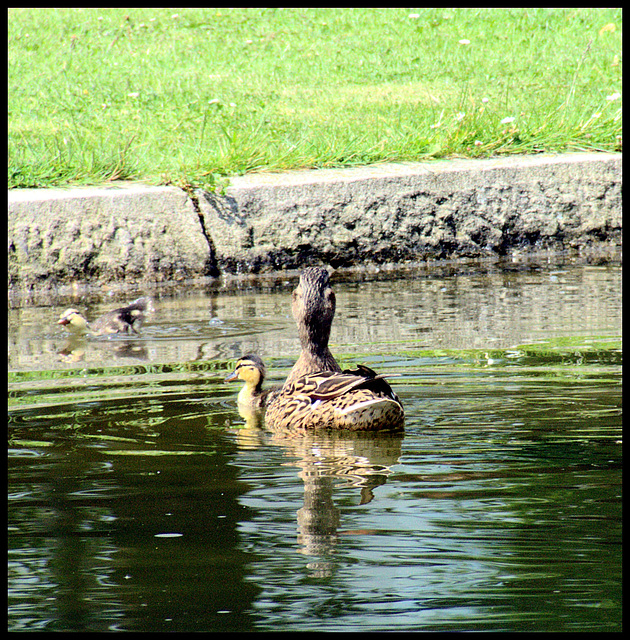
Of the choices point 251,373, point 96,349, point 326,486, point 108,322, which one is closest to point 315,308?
point 251,373

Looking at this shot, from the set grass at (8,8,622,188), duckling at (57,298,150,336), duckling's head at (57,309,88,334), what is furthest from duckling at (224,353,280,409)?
grass at (8,8,622,188)

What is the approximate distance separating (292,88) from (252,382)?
6.92m

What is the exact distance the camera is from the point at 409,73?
1222 centimetres

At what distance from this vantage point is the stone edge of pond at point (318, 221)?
824cm

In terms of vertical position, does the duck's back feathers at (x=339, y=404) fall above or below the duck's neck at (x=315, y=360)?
below

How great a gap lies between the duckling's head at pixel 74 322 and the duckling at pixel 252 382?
1809 millimetres

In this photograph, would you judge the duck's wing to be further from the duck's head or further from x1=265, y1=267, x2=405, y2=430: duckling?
the duck's head

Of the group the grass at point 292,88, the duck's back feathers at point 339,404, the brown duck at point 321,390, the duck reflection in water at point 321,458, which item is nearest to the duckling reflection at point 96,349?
the duck reflection in water at point 321,458

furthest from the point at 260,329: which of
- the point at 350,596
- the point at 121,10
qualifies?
the point at 121,10

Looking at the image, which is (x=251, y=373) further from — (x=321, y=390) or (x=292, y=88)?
(x=292, y=88)

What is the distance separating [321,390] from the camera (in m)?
4.74

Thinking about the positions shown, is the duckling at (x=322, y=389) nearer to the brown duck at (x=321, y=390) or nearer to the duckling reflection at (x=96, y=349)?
the brown duck at (x=321, y=390)

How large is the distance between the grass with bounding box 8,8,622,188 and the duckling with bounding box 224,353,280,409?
3.34 m

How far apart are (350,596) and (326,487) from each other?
1.05 m
